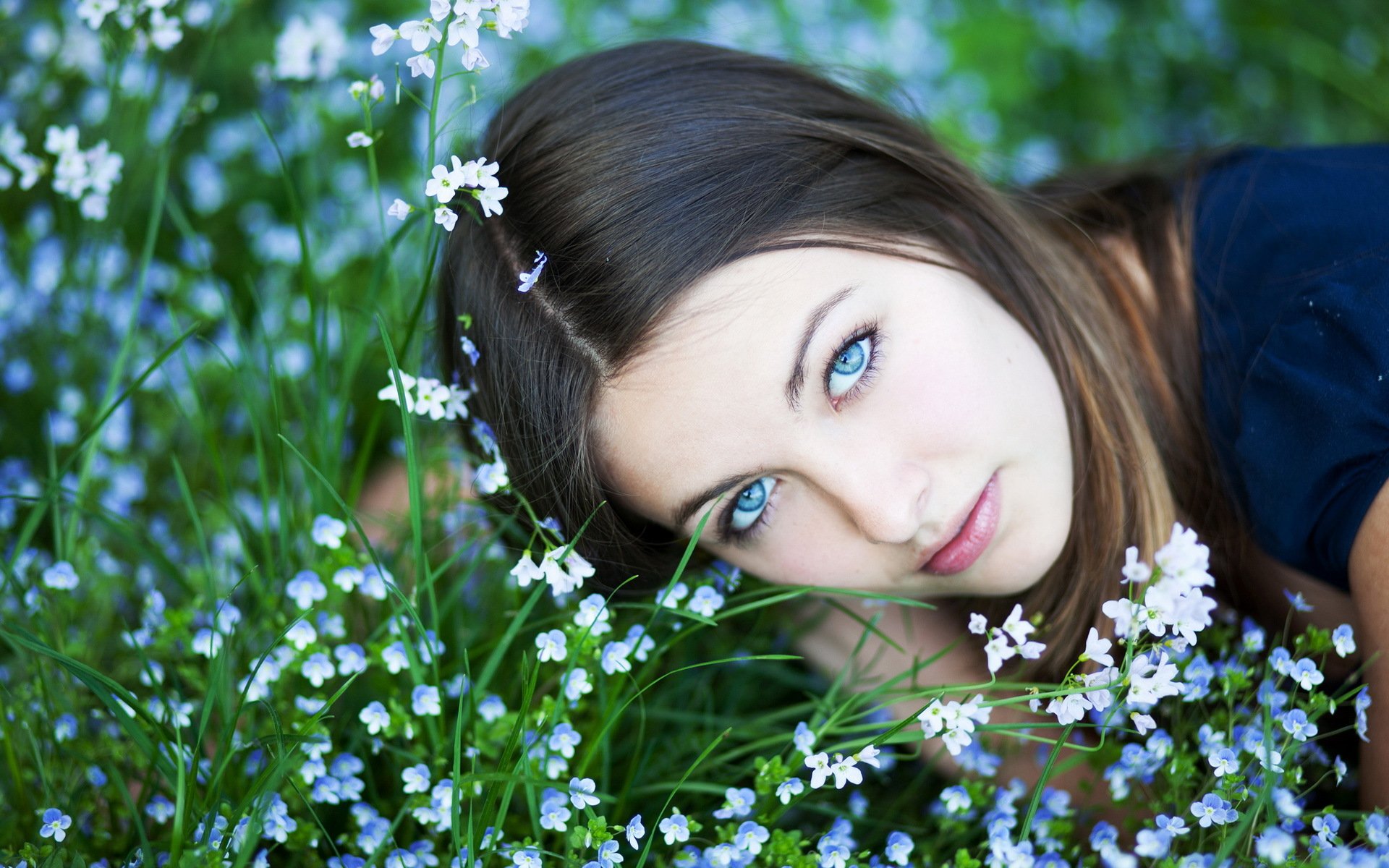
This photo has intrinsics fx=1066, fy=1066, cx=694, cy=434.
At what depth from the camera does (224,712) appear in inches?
67.6

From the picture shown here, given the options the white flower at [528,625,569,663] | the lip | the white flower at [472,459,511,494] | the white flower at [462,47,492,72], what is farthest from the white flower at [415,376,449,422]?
the lip

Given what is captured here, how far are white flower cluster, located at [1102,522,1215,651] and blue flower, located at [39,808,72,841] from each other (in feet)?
4.92

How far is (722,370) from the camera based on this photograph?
64.8 inches

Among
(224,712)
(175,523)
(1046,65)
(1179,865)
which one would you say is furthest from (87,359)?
(1046,65)

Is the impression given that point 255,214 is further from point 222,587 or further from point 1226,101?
point 1226,101

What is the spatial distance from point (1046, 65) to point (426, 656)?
115 inches

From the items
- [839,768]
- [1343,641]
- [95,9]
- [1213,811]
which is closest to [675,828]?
[839,768]

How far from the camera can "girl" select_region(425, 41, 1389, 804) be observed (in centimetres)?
169

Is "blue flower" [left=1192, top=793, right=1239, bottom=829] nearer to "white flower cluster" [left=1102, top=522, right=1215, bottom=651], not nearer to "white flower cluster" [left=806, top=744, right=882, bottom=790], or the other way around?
"white flower cluster" [left=1102, top=522, right=1215, bottom=651]

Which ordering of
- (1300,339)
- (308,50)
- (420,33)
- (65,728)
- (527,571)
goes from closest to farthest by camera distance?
(420,33), (527,571), (65,728), (1300,339), (308,50)

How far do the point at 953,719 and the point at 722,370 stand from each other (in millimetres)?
610

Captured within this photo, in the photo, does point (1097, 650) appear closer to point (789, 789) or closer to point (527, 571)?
point (789, 789)

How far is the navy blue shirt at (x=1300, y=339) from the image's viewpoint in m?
1.75

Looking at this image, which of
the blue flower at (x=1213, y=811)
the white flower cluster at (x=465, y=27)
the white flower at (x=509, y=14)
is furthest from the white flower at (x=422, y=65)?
the blue flower at (x=1213, y=811)
